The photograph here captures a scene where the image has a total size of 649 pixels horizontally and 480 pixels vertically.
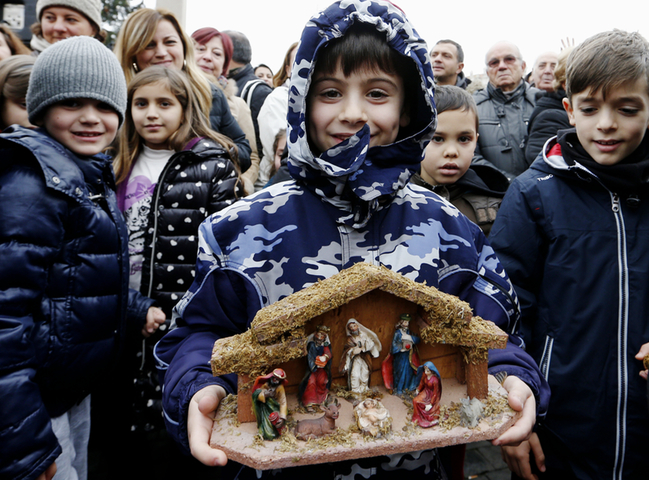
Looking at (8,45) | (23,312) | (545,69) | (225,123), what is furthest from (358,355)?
(545,69)

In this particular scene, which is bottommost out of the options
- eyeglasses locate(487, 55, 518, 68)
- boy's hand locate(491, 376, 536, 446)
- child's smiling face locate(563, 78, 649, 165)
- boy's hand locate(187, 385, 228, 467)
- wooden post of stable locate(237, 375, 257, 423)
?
boy's hand locate(187, 385, 228, 467)


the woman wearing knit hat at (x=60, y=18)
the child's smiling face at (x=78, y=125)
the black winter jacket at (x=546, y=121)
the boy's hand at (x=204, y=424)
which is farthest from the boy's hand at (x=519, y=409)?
the woman wearing knit hat at (x=60, y=18)

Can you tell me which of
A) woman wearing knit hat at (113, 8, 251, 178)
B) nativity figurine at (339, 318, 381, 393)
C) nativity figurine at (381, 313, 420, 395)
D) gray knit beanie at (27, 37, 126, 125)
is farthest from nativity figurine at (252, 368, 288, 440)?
woman wearing knit hat at (113, 8, 251, 178)

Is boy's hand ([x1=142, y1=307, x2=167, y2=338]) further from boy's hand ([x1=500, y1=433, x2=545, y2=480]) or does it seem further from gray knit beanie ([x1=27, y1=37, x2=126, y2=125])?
boy's hand ([x1=500, y1=433, x2=545, y2=480])

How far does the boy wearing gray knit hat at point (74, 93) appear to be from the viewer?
2.20 meters

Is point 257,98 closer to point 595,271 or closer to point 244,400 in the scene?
point 595,271

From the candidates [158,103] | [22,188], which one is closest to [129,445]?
[22,188]

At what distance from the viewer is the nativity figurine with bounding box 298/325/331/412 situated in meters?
1.33

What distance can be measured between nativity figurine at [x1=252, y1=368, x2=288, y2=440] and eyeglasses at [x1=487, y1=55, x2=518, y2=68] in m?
4.91

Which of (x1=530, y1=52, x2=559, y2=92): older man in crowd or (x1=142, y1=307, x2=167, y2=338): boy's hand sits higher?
(x1=530, y1=52, x2=559, y2=92): older man in crowd

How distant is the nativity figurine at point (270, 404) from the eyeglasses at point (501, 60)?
4.91 meters

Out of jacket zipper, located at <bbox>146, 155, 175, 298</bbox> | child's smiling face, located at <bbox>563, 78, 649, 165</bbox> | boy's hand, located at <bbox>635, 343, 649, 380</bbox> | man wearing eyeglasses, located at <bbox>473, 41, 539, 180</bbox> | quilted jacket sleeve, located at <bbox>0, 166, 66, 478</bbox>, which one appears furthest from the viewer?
man wearing eyeglasses, located at <bbox>473, 41, 539, 180</bbox>

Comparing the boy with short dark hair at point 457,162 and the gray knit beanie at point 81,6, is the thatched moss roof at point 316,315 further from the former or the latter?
the gray knit beanie at point 81,6

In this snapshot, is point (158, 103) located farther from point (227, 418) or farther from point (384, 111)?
point (227, 418)
